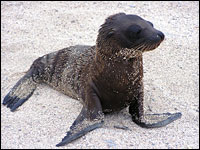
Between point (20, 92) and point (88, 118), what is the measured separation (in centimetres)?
150

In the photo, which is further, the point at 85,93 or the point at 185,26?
the point at 185,26

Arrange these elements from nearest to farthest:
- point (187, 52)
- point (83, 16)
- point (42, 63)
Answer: point (42, 63) < point (187, 52) < point (83, 16)

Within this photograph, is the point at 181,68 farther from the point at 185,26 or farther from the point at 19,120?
the point at 19,120

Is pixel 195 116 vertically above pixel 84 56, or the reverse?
pixel 84 56

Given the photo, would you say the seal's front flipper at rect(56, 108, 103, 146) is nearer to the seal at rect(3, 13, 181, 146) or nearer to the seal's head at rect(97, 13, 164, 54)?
the seal at rect(3, 13, 181, 146)

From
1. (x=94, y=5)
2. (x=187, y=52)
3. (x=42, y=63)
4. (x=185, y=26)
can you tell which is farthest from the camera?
(x=94, y=5)

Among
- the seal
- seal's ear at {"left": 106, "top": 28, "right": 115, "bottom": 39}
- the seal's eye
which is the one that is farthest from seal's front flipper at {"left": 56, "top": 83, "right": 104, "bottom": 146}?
the seal's eye

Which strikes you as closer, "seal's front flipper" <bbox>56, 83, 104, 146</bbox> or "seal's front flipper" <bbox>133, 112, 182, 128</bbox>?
"seal's front flipper" <bbox>56, 83, 104, 146</bbox>

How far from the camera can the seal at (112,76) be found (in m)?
3.82

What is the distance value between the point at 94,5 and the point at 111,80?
4.81 meters

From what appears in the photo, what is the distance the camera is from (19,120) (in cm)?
444

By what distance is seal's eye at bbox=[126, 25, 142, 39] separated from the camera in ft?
12.4

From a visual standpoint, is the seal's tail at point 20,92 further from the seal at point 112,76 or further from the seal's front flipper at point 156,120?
the seal's front flipper at point 156,120

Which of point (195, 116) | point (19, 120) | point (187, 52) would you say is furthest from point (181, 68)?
point (19, 120)
